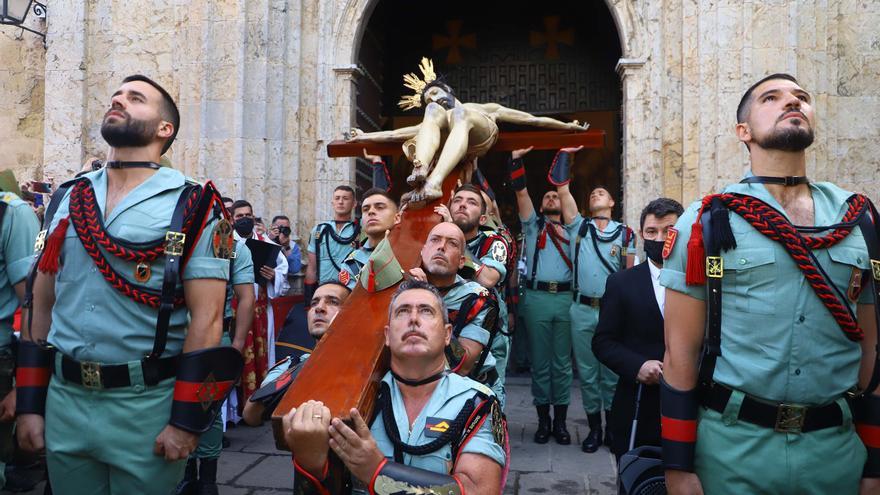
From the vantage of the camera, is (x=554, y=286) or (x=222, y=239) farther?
(x=554, y=286)

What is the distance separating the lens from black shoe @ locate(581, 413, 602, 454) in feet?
17.7

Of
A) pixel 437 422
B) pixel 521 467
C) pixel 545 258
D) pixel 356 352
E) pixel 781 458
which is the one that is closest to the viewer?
pixel 781 458

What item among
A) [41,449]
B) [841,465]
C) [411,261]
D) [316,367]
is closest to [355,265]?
[411,261]

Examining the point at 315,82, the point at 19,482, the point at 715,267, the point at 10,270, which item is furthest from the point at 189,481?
the point at 315,82

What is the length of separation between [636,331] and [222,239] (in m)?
2.13

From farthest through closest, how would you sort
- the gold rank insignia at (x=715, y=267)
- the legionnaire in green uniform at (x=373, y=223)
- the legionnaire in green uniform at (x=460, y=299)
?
1. the legionnaire in green uniform at (x=373, y=223)
2. the legionnaire in green uniform at (x=460, y=299)
3. the gold rank insignia at (x=715, y=267)

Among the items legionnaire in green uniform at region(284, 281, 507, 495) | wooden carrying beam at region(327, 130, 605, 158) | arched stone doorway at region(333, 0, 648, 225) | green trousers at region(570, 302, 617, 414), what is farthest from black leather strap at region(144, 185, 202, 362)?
arched stone doorway at region(333, 0, 648, 225)

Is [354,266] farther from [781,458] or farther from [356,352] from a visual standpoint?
[781,458]

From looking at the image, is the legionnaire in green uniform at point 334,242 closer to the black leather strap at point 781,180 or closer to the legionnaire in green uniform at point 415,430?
the legionnaire in green uniform at point 415,430

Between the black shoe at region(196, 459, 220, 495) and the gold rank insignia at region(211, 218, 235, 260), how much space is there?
79.1 inches

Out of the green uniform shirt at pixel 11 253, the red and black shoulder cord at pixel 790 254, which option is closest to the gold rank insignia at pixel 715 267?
the red and black shoulder cord at pixel 790 254

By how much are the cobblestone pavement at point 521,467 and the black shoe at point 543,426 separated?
0.06 metres

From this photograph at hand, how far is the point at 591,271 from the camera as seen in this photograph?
235 inches

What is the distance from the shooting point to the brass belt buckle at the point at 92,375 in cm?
247
